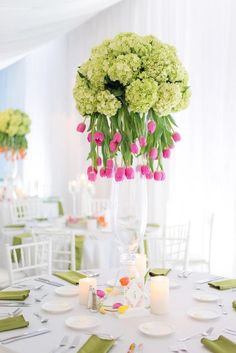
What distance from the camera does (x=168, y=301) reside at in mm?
2199

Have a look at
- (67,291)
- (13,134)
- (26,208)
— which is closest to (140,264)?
(67,291)

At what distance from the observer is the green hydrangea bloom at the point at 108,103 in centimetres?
221

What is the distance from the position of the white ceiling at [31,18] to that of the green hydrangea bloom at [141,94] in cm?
166

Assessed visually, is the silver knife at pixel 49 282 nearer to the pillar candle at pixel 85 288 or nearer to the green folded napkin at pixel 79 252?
the pillar candle at pixel 85 288

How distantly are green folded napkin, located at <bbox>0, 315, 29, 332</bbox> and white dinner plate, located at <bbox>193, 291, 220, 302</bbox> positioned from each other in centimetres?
88

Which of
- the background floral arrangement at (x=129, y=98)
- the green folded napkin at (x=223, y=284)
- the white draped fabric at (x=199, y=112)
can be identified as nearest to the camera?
the background floral arrangement at (x=129, y=98)

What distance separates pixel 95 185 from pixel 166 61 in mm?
5415

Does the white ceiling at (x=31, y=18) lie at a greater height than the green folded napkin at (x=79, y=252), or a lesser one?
greater

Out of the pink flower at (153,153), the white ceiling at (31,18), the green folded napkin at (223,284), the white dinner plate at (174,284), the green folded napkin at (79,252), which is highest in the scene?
the white ceiling at (31,18)

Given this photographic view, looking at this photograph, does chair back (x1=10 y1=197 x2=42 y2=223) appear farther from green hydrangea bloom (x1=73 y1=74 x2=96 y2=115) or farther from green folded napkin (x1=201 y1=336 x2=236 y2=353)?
green folded napkin (x1=201 y1=336 x2=236 y2=353)

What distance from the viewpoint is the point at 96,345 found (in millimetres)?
1786

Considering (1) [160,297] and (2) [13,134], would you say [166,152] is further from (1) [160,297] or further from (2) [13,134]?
(2) [13,134]

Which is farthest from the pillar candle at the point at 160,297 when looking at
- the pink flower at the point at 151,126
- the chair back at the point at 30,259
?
the chair back at the point at 30,259

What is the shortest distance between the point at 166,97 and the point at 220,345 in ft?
3.70
